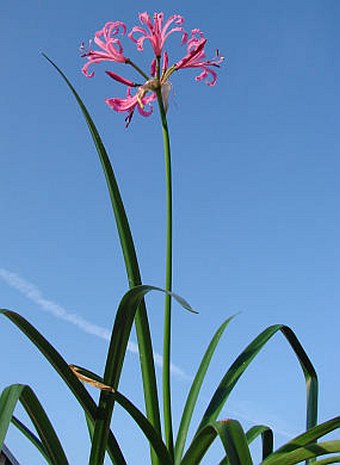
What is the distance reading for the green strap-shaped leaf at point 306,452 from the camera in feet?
4.27

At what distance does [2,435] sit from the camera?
98 centimetres

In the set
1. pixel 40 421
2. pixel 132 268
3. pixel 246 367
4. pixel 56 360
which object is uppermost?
pixel 132 268

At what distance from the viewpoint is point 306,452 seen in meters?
1.31

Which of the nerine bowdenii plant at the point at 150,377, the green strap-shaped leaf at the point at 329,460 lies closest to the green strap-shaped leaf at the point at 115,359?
the nerine bowdenii plant at the point at 150,377

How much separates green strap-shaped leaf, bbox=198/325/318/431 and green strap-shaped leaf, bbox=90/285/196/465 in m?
0.36

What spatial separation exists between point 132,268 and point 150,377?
0.26 meters

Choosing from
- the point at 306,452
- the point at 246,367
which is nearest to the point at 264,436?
the point at 246,367

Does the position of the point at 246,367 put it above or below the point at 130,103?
below

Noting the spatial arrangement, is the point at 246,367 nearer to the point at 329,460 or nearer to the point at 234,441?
the point at 329,460

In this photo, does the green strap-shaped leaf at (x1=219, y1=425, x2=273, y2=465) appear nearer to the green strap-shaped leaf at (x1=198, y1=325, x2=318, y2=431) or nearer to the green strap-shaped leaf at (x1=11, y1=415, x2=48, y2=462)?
the green strap-shaped leaf at (x1=198, y1=325, x2=318, y2=431)

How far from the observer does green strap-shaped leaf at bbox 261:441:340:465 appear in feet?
4.27

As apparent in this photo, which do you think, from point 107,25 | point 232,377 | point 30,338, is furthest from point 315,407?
point 107,25

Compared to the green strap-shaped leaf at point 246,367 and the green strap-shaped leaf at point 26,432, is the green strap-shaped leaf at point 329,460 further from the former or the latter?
the green strap-shaped leaf at point 26,432

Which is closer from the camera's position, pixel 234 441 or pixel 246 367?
pixel 234 441
